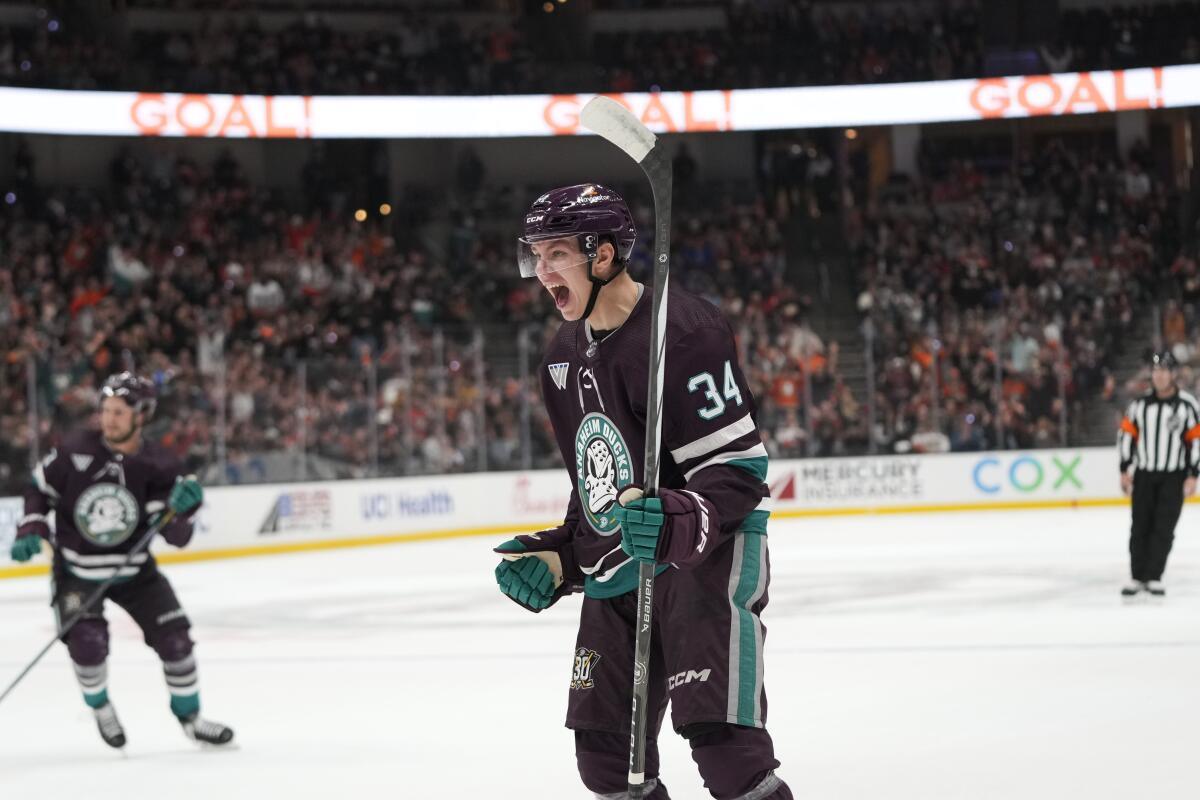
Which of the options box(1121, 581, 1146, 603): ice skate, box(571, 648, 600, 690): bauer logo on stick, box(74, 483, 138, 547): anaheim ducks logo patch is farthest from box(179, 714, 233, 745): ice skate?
box(1121, 581, 1146, 603): ice skate

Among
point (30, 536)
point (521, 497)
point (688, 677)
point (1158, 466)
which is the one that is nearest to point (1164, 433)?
point (1158, 466)

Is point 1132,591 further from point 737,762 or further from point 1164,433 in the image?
point 737,762

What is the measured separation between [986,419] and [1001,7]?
8746mm

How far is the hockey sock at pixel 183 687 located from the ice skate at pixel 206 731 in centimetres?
3

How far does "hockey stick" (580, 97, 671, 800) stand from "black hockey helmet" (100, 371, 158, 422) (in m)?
3.15

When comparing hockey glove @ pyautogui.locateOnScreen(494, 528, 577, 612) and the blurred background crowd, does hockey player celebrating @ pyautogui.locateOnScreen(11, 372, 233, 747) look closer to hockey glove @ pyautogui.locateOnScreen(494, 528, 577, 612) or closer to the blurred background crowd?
hockey glove @ pyautogui.locateOnScreen(494, 528, 577, 612)

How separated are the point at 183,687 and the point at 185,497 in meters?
0.71

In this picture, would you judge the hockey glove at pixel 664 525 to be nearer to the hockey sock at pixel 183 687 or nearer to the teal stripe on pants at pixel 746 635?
the teal stripe on pants at pixel 746 635

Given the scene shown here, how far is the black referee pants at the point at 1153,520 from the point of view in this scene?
8.62 metres

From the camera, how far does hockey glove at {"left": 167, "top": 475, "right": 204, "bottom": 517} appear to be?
5414mm

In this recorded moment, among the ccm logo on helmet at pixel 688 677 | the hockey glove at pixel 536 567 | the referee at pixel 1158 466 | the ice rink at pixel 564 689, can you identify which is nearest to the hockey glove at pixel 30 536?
the ice rink at pixel 564 689

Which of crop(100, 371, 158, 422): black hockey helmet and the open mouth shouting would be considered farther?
crop(100, 371, 158, 422): black hockey helmet

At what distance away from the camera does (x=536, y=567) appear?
10.2 feet

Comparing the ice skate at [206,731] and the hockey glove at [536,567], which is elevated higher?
the hockey glove at [536,567]
